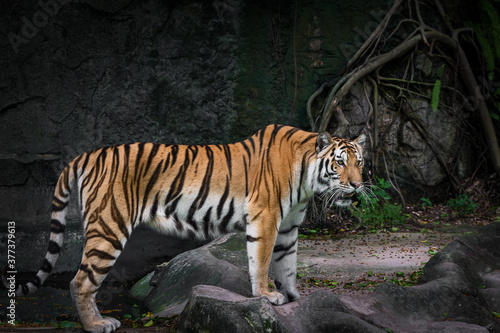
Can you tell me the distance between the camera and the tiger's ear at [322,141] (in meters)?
4.32

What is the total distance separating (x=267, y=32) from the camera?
798 cm

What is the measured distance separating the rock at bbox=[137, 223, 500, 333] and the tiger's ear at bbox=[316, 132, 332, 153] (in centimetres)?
114

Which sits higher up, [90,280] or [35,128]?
[35,128]

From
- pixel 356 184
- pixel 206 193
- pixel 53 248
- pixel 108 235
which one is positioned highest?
pixel 356 184

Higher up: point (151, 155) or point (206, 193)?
point (151, 155)

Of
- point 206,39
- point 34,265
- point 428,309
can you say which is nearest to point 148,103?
point 206,39

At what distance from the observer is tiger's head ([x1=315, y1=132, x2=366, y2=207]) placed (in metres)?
4.27

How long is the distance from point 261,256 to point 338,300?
2.19 feet

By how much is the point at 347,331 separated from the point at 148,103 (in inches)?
188

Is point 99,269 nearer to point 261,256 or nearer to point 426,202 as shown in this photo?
point 261,256

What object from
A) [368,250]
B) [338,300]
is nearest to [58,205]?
[338,300]

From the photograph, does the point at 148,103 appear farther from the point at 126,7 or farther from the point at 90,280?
the point at 90,280

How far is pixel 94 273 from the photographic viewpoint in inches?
158

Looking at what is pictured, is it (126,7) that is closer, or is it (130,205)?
(130,205)
